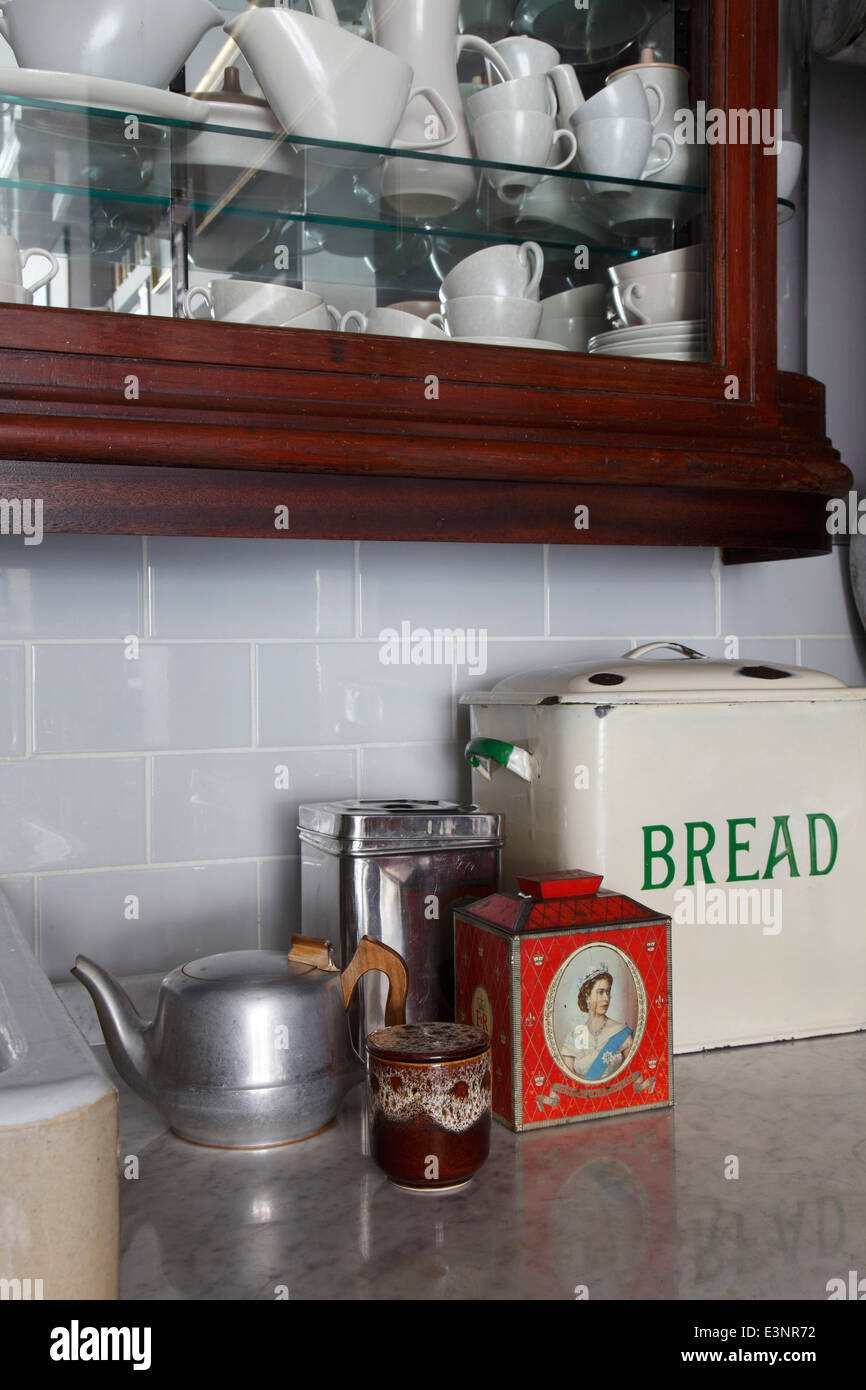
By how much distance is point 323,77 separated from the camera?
909 millimetres

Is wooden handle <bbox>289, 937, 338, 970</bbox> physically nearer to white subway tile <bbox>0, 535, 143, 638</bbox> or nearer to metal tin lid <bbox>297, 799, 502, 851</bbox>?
metal tin lid <bbox>297, 799, 502, 851</bbox>

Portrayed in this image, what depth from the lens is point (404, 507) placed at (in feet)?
3.01

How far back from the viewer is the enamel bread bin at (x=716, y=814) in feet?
3.12

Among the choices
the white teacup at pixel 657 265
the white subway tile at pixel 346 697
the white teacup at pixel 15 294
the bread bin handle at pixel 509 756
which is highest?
the white teacup at pixel 657 265

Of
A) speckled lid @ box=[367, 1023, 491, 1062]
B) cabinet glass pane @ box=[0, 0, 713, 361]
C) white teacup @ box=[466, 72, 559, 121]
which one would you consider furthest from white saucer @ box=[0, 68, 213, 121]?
speckled lid @ box=[367, 1023, 491, 1062]

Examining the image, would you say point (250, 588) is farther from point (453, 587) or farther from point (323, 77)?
point (323, 77)

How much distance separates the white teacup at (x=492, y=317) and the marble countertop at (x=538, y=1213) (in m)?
0.64

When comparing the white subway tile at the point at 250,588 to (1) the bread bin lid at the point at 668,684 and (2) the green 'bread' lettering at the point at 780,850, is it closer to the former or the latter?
(1) the bread bin lid at the point at 668,684

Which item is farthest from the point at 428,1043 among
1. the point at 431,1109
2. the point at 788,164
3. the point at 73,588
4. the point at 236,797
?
the point at 788,164

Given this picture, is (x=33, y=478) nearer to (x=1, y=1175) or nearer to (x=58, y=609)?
(x=58, y=609)

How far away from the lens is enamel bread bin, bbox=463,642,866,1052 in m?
0.95

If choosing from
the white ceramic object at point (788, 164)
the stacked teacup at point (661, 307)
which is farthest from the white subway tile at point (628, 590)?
the white ceramic object at point (788, 164)

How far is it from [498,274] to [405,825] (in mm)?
481

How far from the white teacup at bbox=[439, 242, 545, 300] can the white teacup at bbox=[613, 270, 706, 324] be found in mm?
80
